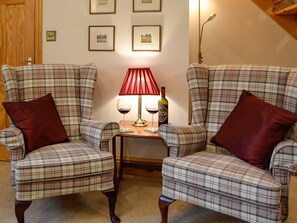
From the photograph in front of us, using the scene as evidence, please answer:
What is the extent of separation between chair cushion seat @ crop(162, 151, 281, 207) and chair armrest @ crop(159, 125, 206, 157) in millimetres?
75

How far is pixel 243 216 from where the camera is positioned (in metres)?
1.54

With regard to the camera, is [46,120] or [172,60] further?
[172,60]

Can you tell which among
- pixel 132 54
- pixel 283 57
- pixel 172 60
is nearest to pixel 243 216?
pixel 172 60

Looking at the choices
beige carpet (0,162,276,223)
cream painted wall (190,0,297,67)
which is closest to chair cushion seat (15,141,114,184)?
beige carpet (0,162,276,223)

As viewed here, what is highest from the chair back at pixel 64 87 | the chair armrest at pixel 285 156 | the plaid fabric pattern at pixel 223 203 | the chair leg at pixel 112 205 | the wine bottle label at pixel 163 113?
the chair back at pixel 64 87

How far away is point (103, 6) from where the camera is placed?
2730 millimetres

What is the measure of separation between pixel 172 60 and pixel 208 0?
44.8 inches

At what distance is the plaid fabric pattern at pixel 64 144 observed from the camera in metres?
1.73

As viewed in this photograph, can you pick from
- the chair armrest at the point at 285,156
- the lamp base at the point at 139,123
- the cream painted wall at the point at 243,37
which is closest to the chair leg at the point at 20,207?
the lamp base at the point at 139,123

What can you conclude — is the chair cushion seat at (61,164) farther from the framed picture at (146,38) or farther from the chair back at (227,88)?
the framed picture at (146,38)

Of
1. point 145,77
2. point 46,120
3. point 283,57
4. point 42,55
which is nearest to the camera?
point 46,120

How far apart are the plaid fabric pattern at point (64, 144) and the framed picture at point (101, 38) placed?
1.38 feet

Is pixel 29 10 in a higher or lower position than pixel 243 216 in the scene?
higher

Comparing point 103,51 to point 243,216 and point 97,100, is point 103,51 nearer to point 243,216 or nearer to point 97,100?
point 97,100
